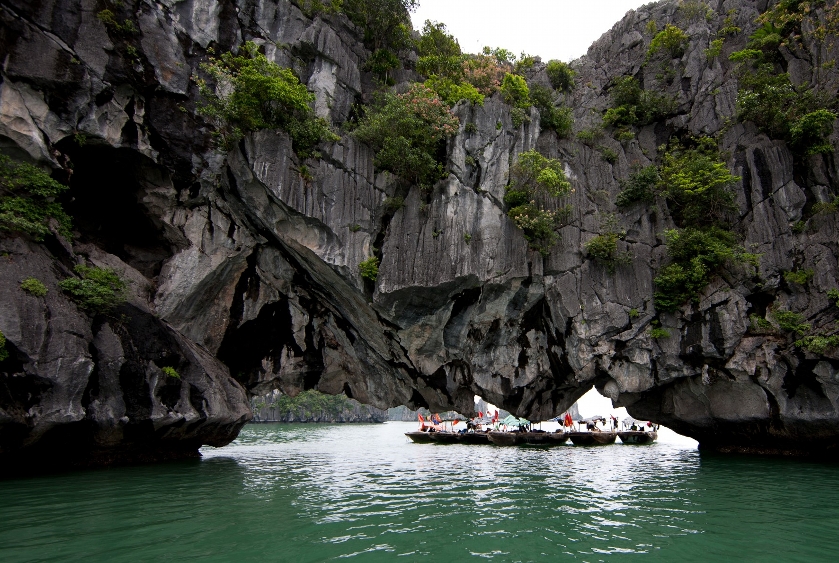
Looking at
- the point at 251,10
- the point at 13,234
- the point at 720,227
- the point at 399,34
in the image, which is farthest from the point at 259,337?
the point at 720,227

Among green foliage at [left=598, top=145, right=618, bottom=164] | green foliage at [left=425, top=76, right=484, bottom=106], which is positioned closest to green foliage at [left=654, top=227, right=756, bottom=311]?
green foliage at [left=598, top=145, right=618, bottom=164]

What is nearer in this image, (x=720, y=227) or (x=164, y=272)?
(x=164, y=272)

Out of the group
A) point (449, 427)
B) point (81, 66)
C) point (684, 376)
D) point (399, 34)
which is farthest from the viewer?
point (449, 427)

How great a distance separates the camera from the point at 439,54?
20.5 meters

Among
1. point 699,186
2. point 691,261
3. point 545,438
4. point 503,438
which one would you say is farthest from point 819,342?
point 503,438

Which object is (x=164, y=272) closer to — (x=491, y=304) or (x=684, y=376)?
(x=491, y=304)

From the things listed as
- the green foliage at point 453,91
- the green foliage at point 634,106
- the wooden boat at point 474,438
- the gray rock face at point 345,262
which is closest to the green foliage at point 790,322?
the gray rock face at point 345,262

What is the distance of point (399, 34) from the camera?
2050 cm

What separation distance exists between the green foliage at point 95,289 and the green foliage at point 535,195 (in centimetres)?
1294

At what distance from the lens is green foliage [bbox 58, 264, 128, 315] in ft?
40.1

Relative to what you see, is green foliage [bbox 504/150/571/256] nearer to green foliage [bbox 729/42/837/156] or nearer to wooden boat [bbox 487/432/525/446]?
green foliage [bbox 729/42/837/156]

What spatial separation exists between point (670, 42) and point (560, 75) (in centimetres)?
489

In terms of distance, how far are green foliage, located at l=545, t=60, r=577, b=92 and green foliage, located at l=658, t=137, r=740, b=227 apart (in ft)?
22.7

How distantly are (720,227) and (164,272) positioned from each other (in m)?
19.6
